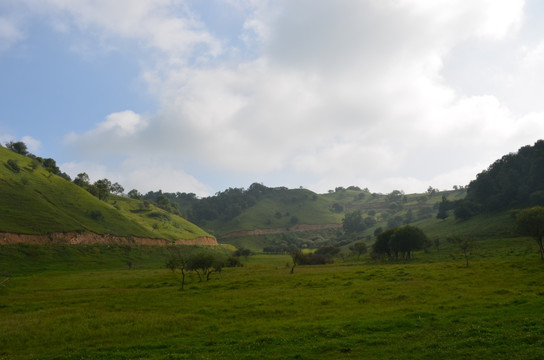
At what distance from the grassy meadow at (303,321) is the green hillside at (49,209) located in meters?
60.7

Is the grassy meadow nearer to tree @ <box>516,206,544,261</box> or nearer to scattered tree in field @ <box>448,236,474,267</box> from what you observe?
tree @ <box>516,206,544,261</box>

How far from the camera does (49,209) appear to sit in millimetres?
106375

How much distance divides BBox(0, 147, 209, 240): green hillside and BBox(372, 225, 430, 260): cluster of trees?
9011cm

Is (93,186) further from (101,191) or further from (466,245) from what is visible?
(466,245)

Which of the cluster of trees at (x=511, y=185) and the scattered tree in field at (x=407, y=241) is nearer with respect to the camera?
the scattered tree in field at (x=407, y=241)

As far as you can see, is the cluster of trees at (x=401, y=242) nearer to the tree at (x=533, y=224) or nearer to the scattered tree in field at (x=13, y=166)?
the tree at (x=533, y=224)

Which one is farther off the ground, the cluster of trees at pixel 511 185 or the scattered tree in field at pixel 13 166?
the scattered tree in field at pixel 13 166

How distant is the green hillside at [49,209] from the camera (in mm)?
94688

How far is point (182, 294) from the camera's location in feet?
130

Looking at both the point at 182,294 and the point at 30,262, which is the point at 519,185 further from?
the point at 30,262

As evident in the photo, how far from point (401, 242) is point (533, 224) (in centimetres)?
3264

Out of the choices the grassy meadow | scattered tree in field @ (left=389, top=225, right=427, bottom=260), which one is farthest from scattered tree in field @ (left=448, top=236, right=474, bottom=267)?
the grassy meadow

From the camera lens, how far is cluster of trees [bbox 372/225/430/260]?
Result: 80438 millimetres

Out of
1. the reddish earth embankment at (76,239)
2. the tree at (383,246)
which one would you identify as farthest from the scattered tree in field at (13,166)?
the tree at (383,246)
